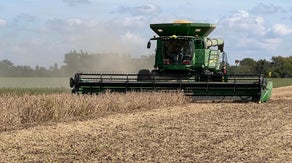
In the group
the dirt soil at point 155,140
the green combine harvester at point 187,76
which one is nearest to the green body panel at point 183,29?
the green combine harvester at point 187,76

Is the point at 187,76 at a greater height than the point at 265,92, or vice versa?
the point at 187,76

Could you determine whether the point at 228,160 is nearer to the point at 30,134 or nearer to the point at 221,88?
the point at 30,134

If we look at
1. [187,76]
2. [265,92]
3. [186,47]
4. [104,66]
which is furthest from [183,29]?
[104,66]

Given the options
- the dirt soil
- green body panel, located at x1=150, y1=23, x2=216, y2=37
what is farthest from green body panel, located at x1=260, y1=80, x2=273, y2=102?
the dirt soil

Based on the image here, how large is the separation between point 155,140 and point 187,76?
1087 centimetres

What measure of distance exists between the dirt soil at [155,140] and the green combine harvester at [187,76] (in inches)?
192

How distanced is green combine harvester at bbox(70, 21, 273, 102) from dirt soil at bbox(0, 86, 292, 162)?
487 centimetres

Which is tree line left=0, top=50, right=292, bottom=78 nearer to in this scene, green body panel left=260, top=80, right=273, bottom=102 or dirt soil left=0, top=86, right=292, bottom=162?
green body panel left=260, top=80, right=273, bottom=102

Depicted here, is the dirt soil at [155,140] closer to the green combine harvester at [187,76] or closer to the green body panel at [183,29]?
the green combine harvester at [187,76]

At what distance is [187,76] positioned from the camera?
1931cm

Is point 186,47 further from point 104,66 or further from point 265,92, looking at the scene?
point 104,66

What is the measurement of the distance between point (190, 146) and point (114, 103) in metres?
5.83

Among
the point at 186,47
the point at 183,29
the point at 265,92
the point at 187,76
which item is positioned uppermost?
the point at 183,29

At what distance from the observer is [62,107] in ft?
38.0
